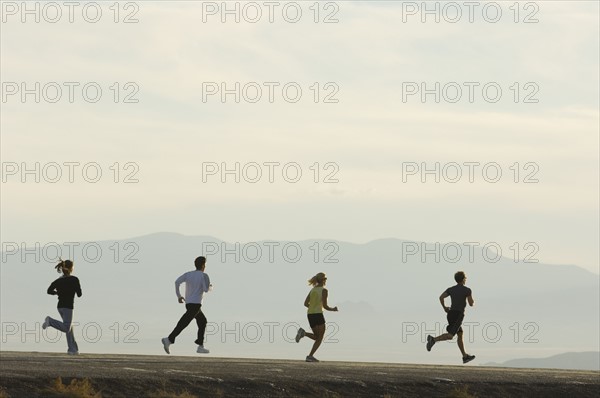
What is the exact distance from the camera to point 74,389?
1992 centimetres

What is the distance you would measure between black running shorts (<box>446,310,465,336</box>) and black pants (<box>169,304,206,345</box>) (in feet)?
17.3

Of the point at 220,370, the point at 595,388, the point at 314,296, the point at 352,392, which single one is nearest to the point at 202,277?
the point at 314,296

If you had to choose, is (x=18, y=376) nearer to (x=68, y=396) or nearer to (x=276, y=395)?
(x=68, y=396)

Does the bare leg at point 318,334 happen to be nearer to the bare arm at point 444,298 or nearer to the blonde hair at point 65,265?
the bare arm at point 444,298

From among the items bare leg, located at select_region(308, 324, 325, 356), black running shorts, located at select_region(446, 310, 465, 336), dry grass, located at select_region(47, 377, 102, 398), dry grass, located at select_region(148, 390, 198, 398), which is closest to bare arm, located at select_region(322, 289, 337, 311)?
bare leg, located at select_region(308, 324, 325, 356)

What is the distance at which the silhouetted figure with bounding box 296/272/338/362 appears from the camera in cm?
2806

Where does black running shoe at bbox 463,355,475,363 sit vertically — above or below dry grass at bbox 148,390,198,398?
above

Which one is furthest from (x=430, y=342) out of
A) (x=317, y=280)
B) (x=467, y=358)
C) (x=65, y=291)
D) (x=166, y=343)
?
(x=65, y=291)

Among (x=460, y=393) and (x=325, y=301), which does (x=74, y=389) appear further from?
(x=325, y=301)

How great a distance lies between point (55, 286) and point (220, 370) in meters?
6.11

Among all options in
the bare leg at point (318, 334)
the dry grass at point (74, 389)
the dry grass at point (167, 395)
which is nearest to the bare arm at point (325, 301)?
the bare leg at point (318, 334)

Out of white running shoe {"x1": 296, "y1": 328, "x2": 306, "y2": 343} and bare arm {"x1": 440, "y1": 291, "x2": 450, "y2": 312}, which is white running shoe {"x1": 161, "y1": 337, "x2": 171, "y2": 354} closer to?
white running shoe {"x1": 296, "y1": 328, "x2": 306, "y2": 343}

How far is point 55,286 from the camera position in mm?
28328

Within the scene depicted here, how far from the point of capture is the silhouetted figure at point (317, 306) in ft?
92.1
